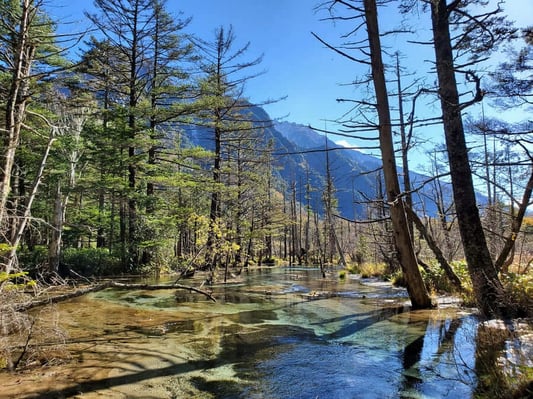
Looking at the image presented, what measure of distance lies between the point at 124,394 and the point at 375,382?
270cm

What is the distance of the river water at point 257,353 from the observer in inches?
151

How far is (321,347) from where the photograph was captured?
5.64m

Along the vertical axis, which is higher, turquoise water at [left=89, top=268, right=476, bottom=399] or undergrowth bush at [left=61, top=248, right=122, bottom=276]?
undergrowth bush at [left=61, top=248, right=122, bottom=276]

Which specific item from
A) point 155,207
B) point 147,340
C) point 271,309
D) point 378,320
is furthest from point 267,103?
point 147,340

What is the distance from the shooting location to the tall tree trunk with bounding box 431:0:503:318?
20.4 feet

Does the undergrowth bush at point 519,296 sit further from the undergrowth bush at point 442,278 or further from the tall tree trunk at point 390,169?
the undergrowth bush at point 442,278

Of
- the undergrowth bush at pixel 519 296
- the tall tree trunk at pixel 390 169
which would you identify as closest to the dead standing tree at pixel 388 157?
the tall tree trunk at pixel 390 169

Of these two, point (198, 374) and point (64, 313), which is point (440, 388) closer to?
point (198, 374)

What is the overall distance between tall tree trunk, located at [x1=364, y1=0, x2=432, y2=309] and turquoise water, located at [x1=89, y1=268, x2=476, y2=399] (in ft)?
→ 2.38

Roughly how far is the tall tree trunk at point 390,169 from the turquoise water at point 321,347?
2.38 feet

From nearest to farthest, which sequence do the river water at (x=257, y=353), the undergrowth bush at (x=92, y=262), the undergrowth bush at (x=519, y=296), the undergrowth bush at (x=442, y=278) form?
the river water at (x=257, y=353), the undergrowth bush at (x=519, y=296), the undergrowth bush at (x=442, y=278), the undergrowth bush at (x=92, y=262)

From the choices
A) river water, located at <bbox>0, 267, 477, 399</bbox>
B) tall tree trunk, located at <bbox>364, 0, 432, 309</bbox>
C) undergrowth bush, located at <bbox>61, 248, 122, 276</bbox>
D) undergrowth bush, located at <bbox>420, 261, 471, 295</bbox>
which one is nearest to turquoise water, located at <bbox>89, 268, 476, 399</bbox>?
river water, located at <bbox>0, 267, 477, 399</bbox>

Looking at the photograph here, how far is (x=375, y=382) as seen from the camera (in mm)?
4121

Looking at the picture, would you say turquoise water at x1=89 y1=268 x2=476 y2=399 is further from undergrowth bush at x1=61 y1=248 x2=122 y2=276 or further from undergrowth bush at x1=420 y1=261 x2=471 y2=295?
undergrowth bush at x1=61 y1=248 x2=122 y2=276
